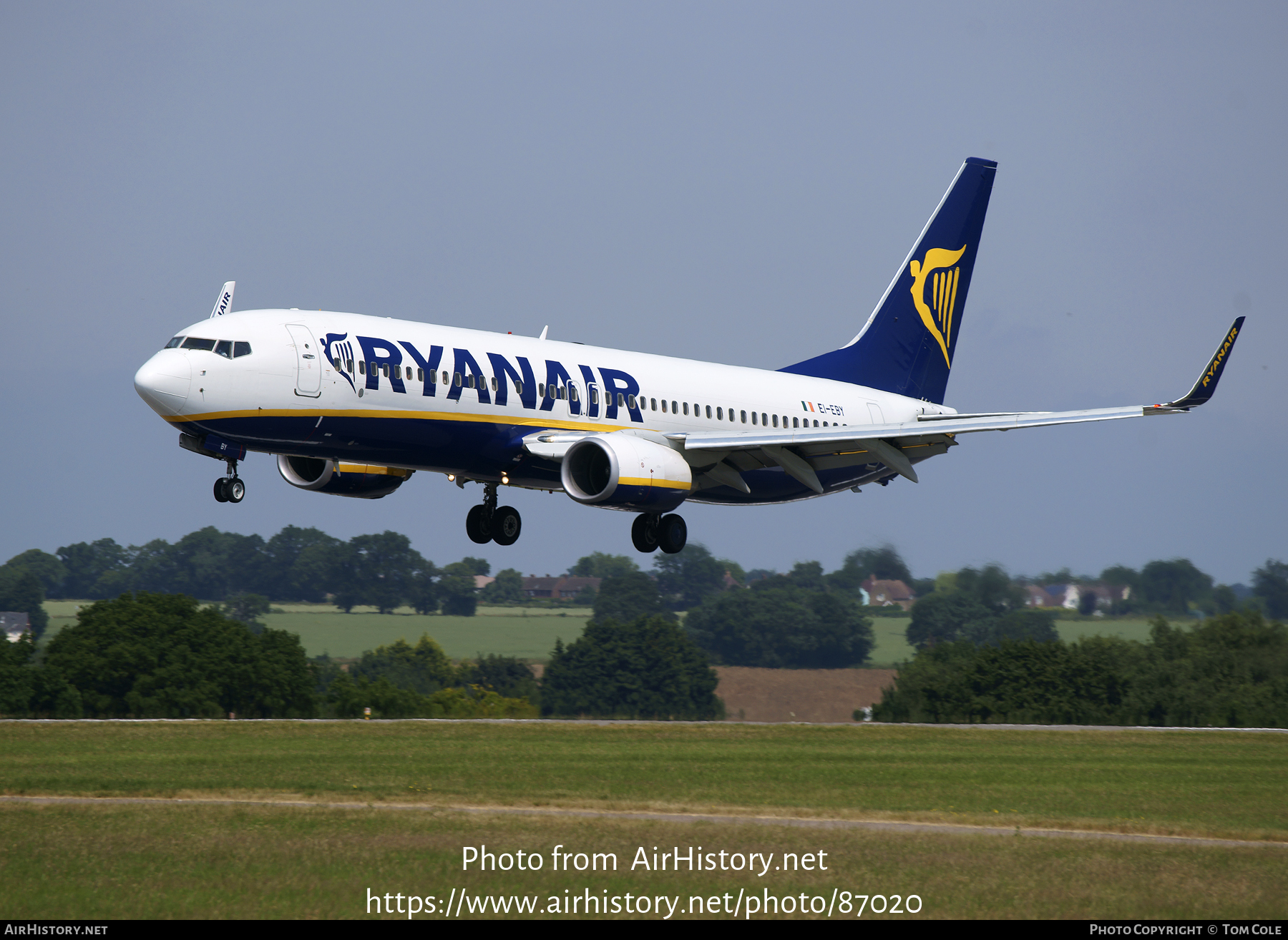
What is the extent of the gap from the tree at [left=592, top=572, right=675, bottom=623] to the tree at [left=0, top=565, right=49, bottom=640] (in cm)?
5050

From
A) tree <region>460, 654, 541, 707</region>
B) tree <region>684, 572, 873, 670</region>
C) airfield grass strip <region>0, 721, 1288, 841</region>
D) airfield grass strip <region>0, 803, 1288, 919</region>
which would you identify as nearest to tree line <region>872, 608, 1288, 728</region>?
airfield grass strip <region>0, 721, 1288, 841</region>

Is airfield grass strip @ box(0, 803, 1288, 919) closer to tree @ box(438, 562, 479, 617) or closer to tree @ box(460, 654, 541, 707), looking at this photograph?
tree @ box(460, 654, 541, 707)

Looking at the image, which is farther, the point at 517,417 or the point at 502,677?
the point at 502,677

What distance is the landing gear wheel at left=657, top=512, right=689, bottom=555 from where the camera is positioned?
40.0 meters

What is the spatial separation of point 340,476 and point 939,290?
24151 mm

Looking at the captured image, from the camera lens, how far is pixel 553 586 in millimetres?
162125

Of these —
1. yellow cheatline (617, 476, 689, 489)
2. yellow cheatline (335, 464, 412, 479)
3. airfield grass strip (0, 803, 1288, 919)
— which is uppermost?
yellow cheatline (335, 464, 412, 479)

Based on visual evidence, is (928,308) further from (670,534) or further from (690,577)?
(690,577)

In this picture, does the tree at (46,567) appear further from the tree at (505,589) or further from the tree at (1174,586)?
the tree at (1174,586)

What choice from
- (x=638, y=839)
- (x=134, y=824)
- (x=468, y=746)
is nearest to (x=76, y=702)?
(x=468, y=746)

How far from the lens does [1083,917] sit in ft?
76.0

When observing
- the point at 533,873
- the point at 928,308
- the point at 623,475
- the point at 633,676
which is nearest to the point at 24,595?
the point at 633,676

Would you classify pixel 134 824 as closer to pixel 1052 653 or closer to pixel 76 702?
pixel 76 702

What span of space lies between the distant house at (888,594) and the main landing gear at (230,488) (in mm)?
74597
